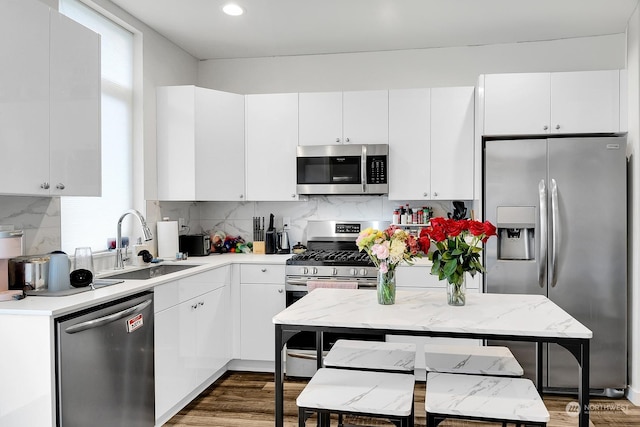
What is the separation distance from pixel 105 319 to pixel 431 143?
9.05 ft

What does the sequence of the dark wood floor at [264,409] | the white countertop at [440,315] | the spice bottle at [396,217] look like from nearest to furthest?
1. the white countertop at [440,315]
2. the dark wood floor at [264,409]
3. the spice bottle at [396,217]

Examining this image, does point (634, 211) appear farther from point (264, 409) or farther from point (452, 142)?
point (264, 409)

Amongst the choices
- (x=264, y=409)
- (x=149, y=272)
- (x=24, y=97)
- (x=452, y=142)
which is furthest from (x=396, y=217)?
(x=24, y=97)

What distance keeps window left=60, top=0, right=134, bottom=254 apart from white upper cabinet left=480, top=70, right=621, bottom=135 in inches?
104

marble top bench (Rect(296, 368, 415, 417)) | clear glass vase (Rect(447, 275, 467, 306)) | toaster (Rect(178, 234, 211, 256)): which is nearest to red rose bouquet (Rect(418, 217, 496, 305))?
clear glass vase (Rect(447, 275, 467, 306))

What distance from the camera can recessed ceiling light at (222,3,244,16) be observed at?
352 centimetres

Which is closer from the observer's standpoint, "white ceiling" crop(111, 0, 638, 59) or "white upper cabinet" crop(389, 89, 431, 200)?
"white ceiling" crop(111, 0, 638, 59)

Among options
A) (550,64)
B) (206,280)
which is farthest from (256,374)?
(550,64)

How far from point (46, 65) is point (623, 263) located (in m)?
3.74

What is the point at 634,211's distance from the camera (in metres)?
3.59

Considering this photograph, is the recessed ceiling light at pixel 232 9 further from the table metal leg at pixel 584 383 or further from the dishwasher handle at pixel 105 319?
the table metal leg at pixel 584 383

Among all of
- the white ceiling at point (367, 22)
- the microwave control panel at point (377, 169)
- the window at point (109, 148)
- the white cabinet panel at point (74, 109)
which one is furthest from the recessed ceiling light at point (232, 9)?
the microwave control panel at point (377, 169)

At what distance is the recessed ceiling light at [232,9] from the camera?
3.52 meters

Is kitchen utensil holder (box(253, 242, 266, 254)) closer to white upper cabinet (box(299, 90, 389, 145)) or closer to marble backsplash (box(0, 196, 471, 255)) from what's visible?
marble backsplash (box(0, 196, 471, 255))
